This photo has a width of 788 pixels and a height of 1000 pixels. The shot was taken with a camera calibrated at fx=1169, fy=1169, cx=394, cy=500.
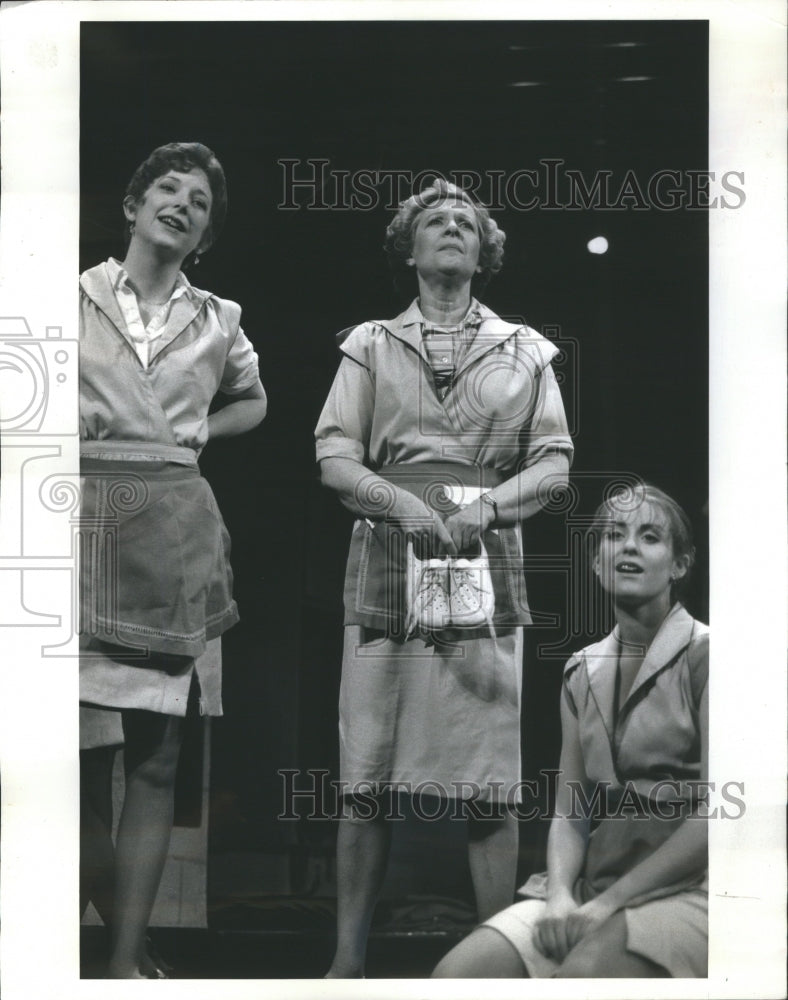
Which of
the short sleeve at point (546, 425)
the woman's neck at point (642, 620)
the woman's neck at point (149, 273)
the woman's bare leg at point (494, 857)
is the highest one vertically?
the woman's neck at point (149, 273)

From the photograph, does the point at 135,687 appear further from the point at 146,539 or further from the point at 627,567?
the point at 627,567

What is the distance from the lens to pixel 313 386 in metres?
2.78

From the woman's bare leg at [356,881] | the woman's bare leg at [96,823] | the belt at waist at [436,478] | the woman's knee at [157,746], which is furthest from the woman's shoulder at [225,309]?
the woman's bare leg at [356,881]

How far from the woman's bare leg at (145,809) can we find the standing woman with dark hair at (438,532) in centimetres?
41

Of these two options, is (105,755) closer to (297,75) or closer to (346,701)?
(346,701)

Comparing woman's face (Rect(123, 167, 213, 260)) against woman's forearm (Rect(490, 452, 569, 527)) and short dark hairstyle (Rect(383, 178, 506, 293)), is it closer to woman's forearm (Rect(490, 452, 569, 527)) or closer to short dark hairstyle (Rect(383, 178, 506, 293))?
short dark hairstyle (Rect(383, 178, 506, 293))

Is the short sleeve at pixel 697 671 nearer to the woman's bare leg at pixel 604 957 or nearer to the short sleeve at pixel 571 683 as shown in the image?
the short sleeve at pixel 571 683

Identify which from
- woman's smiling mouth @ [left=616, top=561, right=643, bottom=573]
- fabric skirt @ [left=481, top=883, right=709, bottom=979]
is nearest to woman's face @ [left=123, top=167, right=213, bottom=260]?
woman's smiling mouth @ [left=616, top=561, right=643, bottom=573]

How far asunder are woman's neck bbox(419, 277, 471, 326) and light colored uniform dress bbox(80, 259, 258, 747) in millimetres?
428

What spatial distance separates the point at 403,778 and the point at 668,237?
143 cm

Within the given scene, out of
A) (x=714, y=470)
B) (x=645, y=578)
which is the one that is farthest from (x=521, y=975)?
(x=714, y=470)

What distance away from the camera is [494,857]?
9.06ft

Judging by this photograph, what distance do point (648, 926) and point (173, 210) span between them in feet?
6.70

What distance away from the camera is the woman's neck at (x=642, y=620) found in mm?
2777
